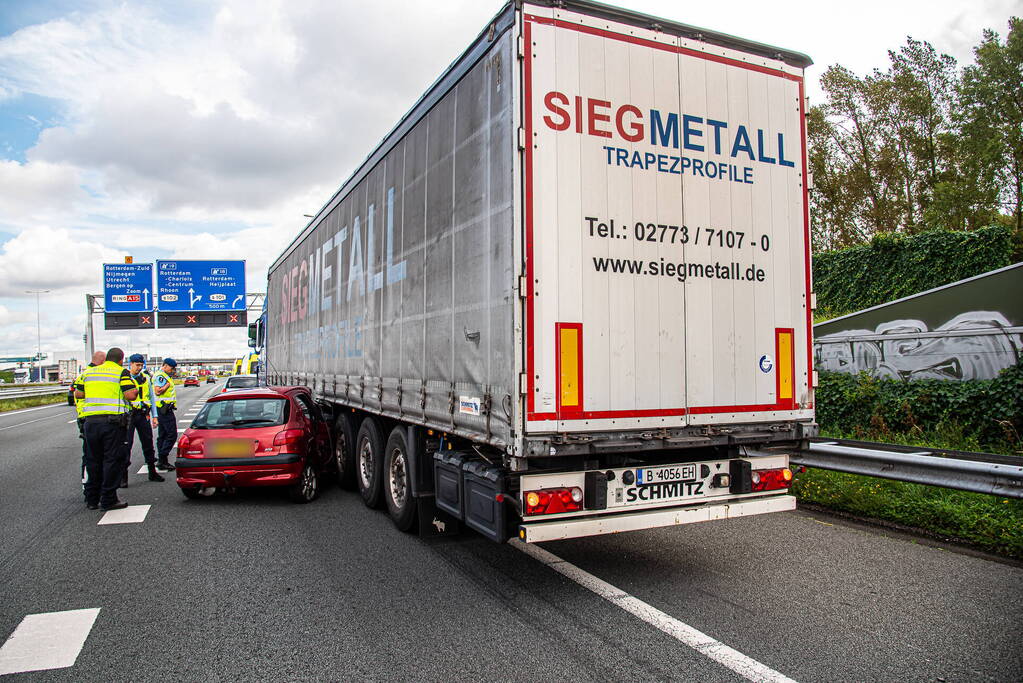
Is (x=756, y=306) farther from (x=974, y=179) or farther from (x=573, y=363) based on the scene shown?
(x=974, y=179)

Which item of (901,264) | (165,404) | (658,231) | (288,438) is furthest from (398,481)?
(901,264)

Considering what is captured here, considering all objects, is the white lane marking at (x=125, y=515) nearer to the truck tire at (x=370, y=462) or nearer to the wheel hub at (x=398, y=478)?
the truck tire at (x=370, y=462)

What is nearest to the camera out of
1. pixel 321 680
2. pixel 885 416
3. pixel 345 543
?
pixel 321 680

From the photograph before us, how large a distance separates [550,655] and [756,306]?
2.81 m

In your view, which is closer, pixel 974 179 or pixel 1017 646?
pixel 1017 646

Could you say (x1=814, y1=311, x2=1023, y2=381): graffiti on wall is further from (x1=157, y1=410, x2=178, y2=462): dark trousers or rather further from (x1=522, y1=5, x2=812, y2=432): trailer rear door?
(x1=157, y1=410, x2=178, y2=462): dark trousers

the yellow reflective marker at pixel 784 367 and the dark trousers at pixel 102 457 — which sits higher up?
the yellow reflective marker at pixel 784 367

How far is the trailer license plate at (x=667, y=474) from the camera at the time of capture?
4789 millimetres

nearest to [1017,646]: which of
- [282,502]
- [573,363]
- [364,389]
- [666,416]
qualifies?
[666,416]

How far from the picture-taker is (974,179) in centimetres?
2262

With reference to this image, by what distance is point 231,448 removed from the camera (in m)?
8.09

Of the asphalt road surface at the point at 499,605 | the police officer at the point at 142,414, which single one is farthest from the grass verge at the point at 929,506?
the police officer at the point at 142,414

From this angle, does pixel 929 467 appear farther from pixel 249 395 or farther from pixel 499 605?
pixel 249 395

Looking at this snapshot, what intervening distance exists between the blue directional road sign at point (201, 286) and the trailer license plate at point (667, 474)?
109ft
